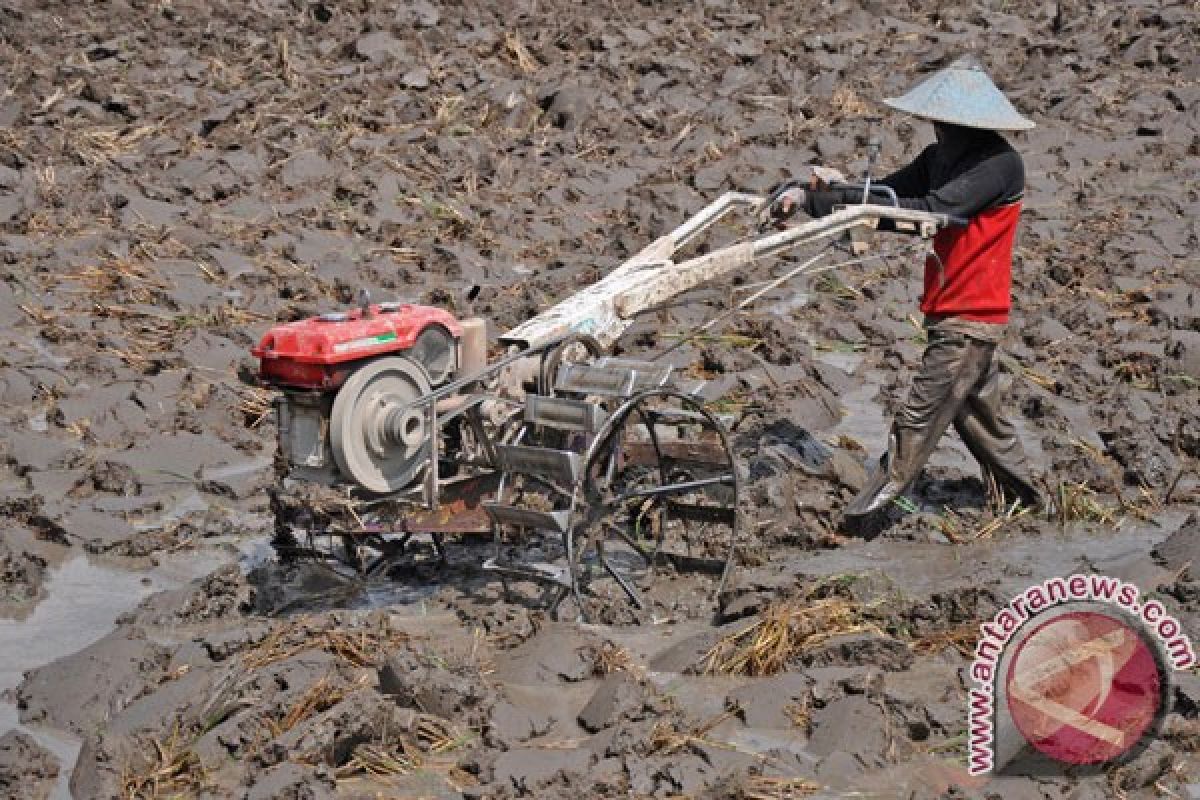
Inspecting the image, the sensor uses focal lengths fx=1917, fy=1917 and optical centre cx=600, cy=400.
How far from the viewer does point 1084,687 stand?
545 centimetres

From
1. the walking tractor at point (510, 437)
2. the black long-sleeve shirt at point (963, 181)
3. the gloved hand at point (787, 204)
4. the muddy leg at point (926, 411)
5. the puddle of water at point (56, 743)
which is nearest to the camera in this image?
the puddle of water at point (56, 743)

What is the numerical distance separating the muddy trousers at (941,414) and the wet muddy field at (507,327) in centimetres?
23

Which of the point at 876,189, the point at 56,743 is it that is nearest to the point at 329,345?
the point at 56,743

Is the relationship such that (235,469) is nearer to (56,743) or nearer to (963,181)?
(56,743)

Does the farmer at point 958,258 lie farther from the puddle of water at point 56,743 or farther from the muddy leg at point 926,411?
the puddle of water at point 56,743

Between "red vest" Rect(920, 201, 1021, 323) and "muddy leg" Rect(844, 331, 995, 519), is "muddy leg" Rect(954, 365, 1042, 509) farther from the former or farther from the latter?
"red vest" Rect(920, 201, 1021, 323)

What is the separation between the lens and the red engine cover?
5848 mm

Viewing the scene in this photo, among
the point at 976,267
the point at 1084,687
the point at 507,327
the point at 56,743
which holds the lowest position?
the point at 56,743

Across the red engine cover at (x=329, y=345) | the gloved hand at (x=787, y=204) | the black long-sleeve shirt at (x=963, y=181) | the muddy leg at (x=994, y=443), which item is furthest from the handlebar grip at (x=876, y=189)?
the red engine cover at (x=329, y=345)

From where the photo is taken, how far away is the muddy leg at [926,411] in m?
7.06

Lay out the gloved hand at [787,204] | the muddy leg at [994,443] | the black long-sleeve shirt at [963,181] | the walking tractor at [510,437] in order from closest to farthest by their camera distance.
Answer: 1. the walking tractor at [510,437]
2. the gloved hand at [787,204]
3. the black long-sleeve shirt at [963,181]
4. the muddy leg at [994,443]

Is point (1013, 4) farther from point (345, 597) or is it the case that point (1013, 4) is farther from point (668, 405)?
point (345, 597)

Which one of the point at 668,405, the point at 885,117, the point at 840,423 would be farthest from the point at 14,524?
the point at 885,117

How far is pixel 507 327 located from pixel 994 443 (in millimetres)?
2852
